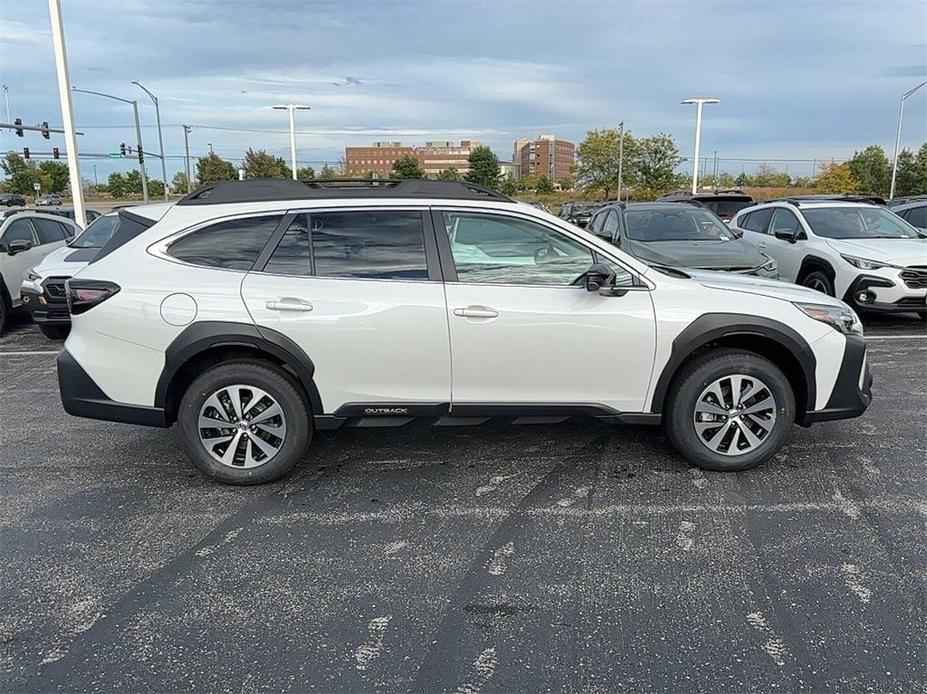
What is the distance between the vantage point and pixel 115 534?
349cm

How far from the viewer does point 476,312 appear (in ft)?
12.6

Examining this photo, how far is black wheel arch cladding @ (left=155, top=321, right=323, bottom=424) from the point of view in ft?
12.5

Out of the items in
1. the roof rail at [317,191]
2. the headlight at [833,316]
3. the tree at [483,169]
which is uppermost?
the tree at [483,169]


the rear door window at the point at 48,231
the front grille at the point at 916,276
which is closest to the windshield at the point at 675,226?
the front grille at the point at 916,276

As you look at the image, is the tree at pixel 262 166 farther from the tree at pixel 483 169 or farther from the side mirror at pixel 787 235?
the side mirror at pixel 787 235

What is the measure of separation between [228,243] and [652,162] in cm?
5741

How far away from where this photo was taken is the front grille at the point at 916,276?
26.1 ft

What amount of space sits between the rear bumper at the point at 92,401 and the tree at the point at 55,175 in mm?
87462

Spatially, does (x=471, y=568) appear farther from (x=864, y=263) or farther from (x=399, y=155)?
(x=399, y=155)

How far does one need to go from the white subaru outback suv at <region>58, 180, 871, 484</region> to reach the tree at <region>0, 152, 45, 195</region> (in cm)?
8278

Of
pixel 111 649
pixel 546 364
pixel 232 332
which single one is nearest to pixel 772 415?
pixel 546 364

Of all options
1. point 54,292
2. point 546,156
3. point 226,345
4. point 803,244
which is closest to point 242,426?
point 226,345

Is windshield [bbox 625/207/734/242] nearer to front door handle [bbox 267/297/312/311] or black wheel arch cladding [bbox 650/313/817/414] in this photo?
black wheel arch cladding [bbox 650/313/817/414]

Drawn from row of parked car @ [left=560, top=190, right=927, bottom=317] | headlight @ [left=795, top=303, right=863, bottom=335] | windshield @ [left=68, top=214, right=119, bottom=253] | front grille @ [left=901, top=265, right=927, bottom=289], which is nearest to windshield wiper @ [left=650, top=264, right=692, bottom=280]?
headlight @ [left=795, top=303, right=863, bottom=335]
